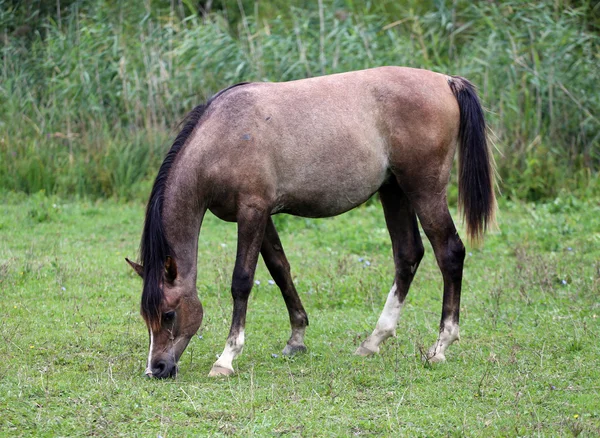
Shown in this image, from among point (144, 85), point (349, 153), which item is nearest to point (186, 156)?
point (349, 153)

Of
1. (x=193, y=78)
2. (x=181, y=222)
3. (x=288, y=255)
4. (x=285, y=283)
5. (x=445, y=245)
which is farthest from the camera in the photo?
(x=193, y=78)

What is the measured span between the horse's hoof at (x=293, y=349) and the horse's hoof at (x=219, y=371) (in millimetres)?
649

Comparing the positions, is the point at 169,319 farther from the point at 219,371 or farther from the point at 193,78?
the point at 193,78

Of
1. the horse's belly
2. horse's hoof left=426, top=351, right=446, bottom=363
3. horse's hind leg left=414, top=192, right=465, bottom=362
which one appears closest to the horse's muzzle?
the horse's belly

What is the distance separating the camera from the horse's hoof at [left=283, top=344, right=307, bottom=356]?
5.49 m

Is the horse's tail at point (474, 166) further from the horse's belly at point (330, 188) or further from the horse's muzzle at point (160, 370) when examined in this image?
the horse's muzzle at point (160, 370)

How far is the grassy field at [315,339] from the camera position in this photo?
405 cm

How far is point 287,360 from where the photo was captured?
5281 mm

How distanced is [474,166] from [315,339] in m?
1.62

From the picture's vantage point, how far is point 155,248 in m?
4.93

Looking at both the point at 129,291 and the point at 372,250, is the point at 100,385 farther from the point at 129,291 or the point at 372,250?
the point at 372,250

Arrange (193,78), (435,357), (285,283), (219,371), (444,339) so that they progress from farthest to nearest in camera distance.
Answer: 1. (193,78)
2. (285,283)
3. (444,339)
4. (435,357)
5. (219,371)

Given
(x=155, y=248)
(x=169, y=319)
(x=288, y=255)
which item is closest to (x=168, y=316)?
(x=169, y=319)

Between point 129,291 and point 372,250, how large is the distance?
257 centimetres
